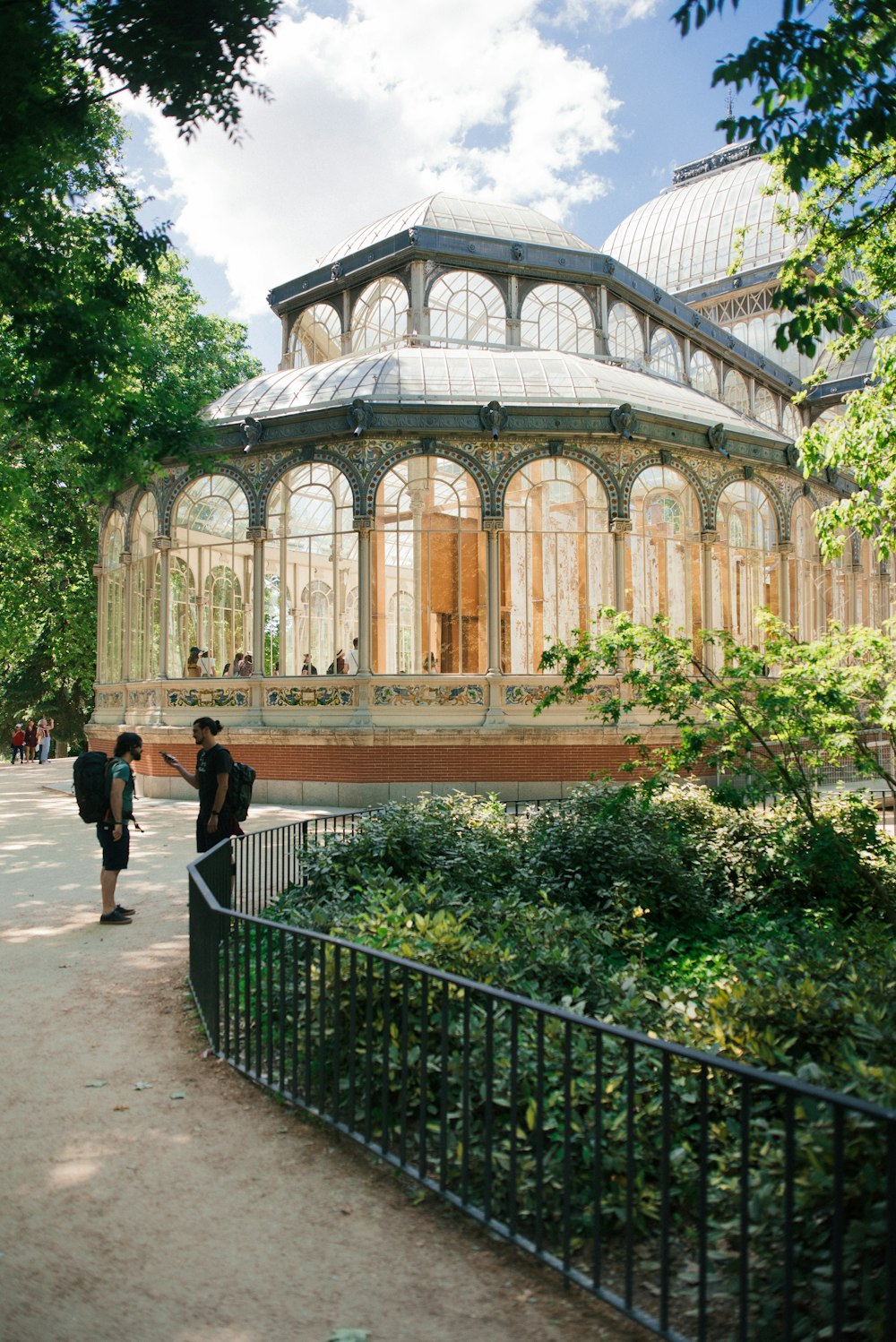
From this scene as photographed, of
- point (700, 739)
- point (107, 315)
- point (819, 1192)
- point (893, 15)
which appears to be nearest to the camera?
point (819, 1192)

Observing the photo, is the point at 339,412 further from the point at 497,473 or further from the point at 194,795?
the point at 194,795

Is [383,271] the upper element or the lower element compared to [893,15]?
upper

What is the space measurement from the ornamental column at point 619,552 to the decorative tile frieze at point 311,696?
16.7 feet

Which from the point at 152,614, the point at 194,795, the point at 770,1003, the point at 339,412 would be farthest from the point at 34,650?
the point at 770,1003

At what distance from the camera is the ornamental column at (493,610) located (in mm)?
16562

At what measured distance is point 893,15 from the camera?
13.5 feet

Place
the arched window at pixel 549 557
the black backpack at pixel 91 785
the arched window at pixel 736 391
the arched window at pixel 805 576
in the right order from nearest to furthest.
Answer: the black backpack at pixel 91 785 < the arched window at pixel 549 557 < the arched window at pixel 805 576 < the arched window at pixel 736 391

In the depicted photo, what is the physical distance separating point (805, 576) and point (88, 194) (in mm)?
17779

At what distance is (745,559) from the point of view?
763 inches

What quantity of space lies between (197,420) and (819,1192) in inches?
234

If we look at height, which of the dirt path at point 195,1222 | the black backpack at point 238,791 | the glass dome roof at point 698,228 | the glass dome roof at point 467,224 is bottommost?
the dirt path at point 195,1222

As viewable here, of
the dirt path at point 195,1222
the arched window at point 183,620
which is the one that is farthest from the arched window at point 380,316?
the dirt path at point 195,1222

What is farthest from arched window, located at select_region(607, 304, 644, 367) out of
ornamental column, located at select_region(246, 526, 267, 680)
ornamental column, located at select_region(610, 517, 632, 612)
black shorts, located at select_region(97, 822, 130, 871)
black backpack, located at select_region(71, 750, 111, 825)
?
black shorts, located at select_region(97, 822, 130, 871)

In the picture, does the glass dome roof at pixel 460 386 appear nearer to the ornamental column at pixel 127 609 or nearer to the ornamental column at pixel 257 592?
the ornamental column at pixel 257 592
